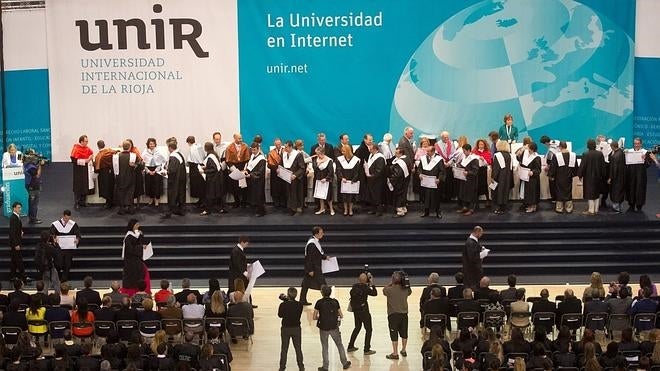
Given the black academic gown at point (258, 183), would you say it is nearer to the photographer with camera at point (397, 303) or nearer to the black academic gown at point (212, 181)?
the black academic gown at point (212, 181)

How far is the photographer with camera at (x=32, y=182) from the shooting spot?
2192 cm

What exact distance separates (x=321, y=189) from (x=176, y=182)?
2731 millimetres

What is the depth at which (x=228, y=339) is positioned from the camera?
18.0 metres

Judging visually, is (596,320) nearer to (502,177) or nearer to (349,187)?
(502,177)

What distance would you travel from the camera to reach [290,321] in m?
16.3

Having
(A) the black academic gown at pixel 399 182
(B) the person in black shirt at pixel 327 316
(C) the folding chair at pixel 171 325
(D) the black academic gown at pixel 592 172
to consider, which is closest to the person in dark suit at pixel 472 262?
(B) the person in black shirt at pixel 327 316

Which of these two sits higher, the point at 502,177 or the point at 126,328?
the point at 502,177

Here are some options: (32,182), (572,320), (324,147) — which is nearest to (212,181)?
(324,147)

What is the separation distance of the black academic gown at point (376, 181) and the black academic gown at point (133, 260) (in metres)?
5.01

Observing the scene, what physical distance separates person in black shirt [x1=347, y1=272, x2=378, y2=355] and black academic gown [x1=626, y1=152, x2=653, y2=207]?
737 centimetres

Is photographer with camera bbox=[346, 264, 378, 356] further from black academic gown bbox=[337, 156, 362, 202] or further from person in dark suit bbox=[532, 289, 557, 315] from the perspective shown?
black academic gown bbox=[337, 156, 362, 202]

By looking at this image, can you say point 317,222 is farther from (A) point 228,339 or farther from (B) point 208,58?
(B) point 208,58

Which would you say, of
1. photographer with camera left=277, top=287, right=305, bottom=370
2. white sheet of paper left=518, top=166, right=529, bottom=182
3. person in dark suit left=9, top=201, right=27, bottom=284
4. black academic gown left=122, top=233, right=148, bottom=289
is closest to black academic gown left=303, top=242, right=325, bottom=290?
photographer with camera left=277, top=287, right=305, bottom=370

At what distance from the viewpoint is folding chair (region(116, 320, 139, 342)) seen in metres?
16.6
